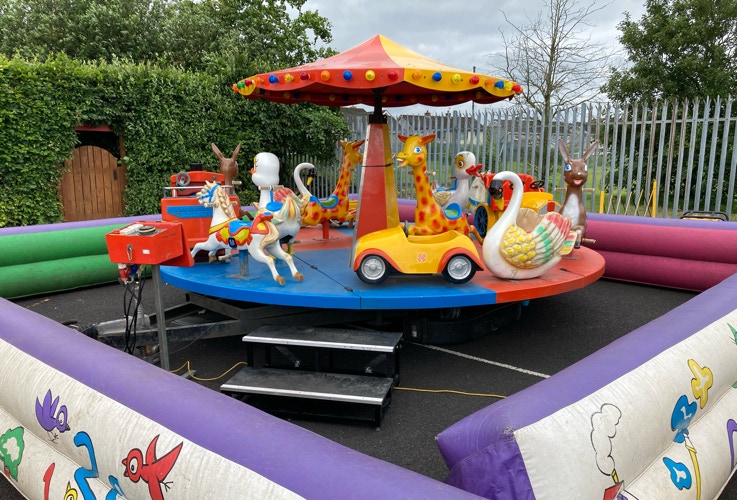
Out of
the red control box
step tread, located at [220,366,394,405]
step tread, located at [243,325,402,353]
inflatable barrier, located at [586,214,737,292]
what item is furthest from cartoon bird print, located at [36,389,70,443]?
inflatable barrier, located at [586,214,737,292]

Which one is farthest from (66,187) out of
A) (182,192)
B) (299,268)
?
(299,268)

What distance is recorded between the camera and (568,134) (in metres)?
10.2

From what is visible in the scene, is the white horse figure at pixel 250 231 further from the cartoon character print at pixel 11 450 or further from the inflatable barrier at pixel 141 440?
the cartoon character print at pixel 11 450

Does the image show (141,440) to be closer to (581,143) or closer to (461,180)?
(461,180)

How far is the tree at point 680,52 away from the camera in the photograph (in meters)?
16.4

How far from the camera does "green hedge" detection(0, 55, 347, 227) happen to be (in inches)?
324

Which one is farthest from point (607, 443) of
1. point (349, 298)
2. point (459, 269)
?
point (459, 269)

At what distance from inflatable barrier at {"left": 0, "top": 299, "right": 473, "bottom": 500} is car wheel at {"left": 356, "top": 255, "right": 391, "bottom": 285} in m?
2.02

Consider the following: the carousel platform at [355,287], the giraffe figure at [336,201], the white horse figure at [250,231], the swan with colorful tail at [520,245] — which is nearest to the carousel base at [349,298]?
the carousel platform at [355,287]

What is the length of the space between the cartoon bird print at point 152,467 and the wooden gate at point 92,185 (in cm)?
869

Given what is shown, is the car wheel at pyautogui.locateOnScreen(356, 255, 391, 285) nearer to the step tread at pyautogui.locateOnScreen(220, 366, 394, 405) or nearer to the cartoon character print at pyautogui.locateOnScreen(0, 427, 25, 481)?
the step tread at pyautogui.locateOnScreen(220, 366, 394, 405)

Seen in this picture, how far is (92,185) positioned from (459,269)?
8.10 metres

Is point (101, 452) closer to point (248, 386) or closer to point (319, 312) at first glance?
point (248, 386)

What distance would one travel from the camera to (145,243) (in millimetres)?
3055
